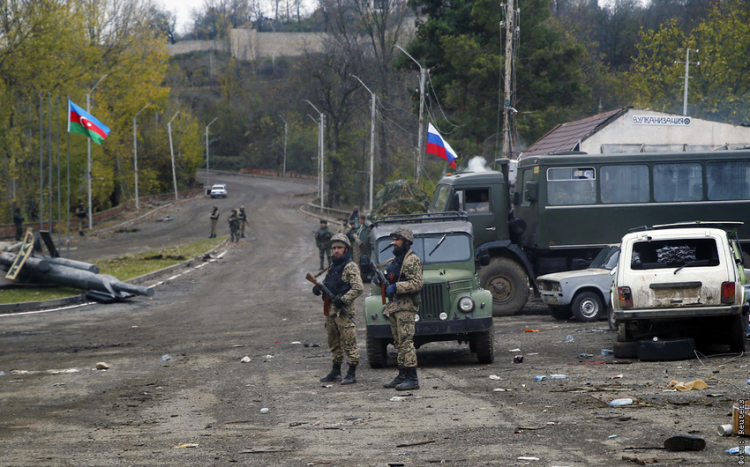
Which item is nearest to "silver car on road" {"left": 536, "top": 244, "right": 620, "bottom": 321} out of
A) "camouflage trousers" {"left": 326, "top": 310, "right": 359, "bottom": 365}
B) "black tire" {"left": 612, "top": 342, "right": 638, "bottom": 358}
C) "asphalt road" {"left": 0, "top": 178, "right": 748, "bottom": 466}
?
"asphalt road" {"left": 0, "top": 178, "right": 748, "bottom": 466}

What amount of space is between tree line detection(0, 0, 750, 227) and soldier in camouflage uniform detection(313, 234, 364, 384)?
23.7 m

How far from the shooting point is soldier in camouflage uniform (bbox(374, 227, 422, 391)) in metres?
9.12

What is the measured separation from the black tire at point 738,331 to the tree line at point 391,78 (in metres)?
22.8

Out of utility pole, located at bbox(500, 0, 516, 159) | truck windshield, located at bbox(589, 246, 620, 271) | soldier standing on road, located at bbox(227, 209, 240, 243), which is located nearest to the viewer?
truck windshield, located at bbox(589, 246, 620, 271)

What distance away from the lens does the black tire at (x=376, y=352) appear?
35.5 ft

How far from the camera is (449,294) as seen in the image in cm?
1078

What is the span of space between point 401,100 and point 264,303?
5380 centimetres

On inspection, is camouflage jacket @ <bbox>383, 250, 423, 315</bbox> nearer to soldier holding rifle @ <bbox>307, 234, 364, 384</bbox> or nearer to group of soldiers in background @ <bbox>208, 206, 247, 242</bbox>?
soldier holding rifle @ <bbox>307, 234, 364, 384</bbox>

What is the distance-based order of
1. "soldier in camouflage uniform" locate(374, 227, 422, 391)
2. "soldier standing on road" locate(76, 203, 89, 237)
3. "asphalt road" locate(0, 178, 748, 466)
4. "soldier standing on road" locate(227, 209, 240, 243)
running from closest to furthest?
"asphalt road" locate(0, 178, 748, 466) → "soldier in camouflage uniform" locate(374, 227, 422, 391) → "soldier standing on road" locate(227, 209, 240, 243) → "soldier standing on road" locate(76, 203, 89, 237)

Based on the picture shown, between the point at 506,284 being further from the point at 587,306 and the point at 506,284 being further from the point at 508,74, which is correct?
the point at 508,74

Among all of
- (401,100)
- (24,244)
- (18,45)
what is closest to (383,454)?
(24,244)

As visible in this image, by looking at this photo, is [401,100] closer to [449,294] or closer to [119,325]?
[119,325]

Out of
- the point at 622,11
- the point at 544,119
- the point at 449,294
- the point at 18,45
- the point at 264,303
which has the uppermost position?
the point at 622,11

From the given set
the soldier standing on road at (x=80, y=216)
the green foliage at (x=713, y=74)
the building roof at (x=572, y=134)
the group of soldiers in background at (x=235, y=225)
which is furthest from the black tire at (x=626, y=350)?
the soldier standing on road at (x=80, y=216)
